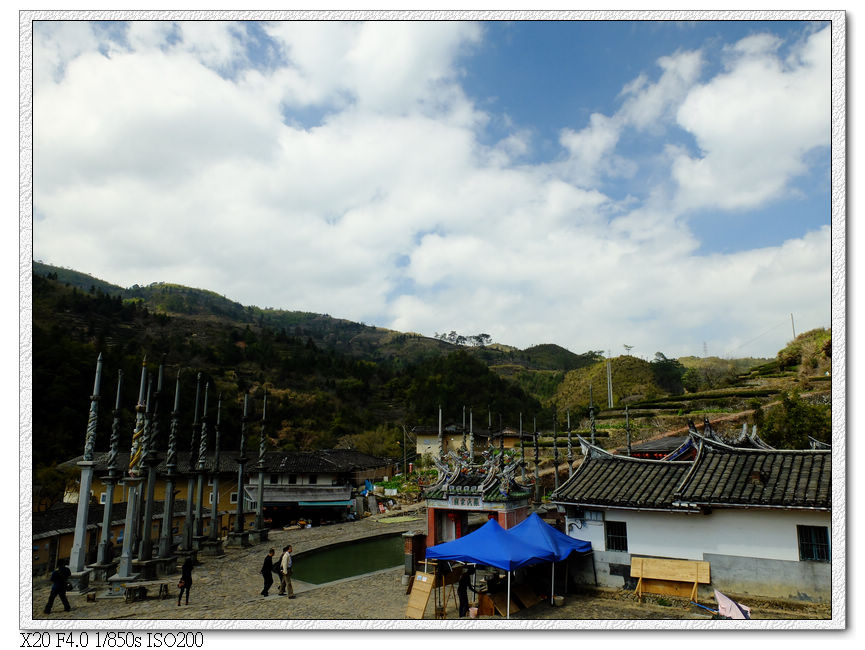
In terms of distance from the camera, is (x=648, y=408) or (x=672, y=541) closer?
(x=672, y=541)

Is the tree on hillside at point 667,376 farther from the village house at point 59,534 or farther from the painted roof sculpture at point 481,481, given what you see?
the village house at point 59,534

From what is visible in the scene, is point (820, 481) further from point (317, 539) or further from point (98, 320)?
point (98, 320)

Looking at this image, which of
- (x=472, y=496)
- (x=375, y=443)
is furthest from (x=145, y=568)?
(x=375, y=443)

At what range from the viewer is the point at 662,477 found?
11.1 m

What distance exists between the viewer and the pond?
1630 centimetres

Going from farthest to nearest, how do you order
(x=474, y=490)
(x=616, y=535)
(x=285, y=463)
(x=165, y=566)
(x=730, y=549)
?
(x=285, y=463)
(x=165, y=566)
(x=474, y=490)
(x=616, y=535)
(x=730, y=549)

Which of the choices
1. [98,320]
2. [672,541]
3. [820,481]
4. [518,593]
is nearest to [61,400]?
[518,593]

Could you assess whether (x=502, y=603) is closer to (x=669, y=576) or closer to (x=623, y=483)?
(x=669, y=576)

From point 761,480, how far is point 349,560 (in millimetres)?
13970

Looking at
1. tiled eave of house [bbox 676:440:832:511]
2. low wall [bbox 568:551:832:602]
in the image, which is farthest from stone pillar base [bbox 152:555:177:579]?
tiled eave of house [bbox 676:440:832:511]

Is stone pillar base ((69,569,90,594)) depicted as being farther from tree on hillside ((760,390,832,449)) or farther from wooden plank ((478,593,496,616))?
tree on hillside ((760,390,832,449))

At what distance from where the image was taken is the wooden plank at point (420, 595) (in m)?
9.02

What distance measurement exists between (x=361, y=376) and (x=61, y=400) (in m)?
54.5

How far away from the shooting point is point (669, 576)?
9898 millimetres
